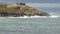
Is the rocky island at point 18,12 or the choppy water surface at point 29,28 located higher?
the choppy water surface at point 29,28

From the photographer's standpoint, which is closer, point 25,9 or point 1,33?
point 1,33

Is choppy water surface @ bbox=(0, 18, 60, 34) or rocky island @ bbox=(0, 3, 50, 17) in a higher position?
choppy water surface @ bbox=(0, 18, 60, 34)

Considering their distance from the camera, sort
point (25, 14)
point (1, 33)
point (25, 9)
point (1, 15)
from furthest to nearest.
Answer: point (25, 9), point (25, 14), point (1, 15), point (1, 33)

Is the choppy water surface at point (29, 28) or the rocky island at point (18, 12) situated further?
the rocky island at point (18, 12)

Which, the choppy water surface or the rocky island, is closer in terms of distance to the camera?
the choppy water surface

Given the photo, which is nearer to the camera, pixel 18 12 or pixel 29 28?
pixel 29 28

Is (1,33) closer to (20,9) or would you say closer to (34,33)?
(34,33)

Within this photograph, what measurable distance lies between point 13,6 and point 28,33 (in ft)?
317

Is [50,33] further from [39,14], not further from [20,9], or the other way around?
[20,9]

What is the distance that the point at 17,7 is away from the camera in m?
133

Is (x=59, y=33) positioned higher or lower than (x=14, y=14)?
higher

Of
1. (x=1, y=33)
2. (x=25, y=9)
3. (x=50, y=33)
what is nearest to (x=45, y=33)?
(x=50, y=33)

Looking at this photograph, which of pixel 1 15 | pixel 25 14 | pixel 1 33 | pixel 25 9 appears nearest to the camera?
pixel 1 33

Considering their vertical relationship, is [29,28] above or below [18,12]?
above
